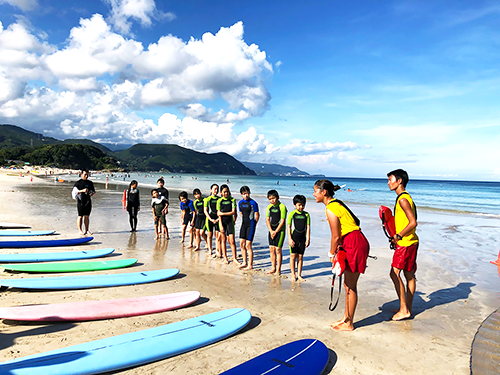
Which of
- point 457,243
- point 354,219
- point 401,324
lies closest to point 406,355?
point 401,324

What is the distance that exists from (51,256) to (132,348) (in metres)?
5.37

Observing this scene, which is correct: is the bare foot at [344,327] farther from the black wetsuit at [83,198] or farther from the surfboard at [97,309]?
the black wetsuit at [83,198]

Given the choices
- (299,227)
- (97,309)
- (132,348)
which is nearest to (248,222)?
(299,227)

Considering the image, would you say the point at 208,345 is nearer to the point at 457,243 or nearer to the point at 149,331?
the point at 149,331

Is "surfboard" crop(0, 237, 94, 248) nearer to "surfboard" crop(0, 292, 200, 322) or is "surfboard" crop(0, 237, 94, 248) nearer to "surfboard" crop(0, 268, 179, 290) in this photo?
"surfboard" crop(0, 268, 179, 290)

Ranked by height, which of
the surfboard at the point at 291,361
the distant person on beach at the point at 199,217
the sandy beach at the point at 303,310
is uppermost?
the distant person on beach at the point at 199,217


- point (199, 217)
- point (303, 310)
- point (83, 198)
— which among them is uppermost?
point (83, 198)

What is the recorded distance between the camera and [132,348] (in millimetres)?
3588

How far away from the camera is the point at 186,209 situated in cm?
986

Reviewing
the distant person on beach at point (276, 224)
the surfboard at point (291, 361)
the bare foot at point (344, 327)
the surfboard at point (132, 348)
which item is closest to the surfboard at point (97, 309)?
the surfboard at point (132, 348)

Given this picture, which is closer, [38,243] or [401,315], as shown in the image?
[401,315]

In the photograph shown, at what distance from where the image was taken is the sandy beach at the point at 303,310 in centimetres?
381

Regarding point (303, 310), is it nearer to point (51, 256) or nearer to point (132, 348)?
point (132, 348)

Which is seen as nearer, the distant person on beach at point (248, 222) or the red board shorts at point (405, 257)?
the red board shorts at point (405, 257)
